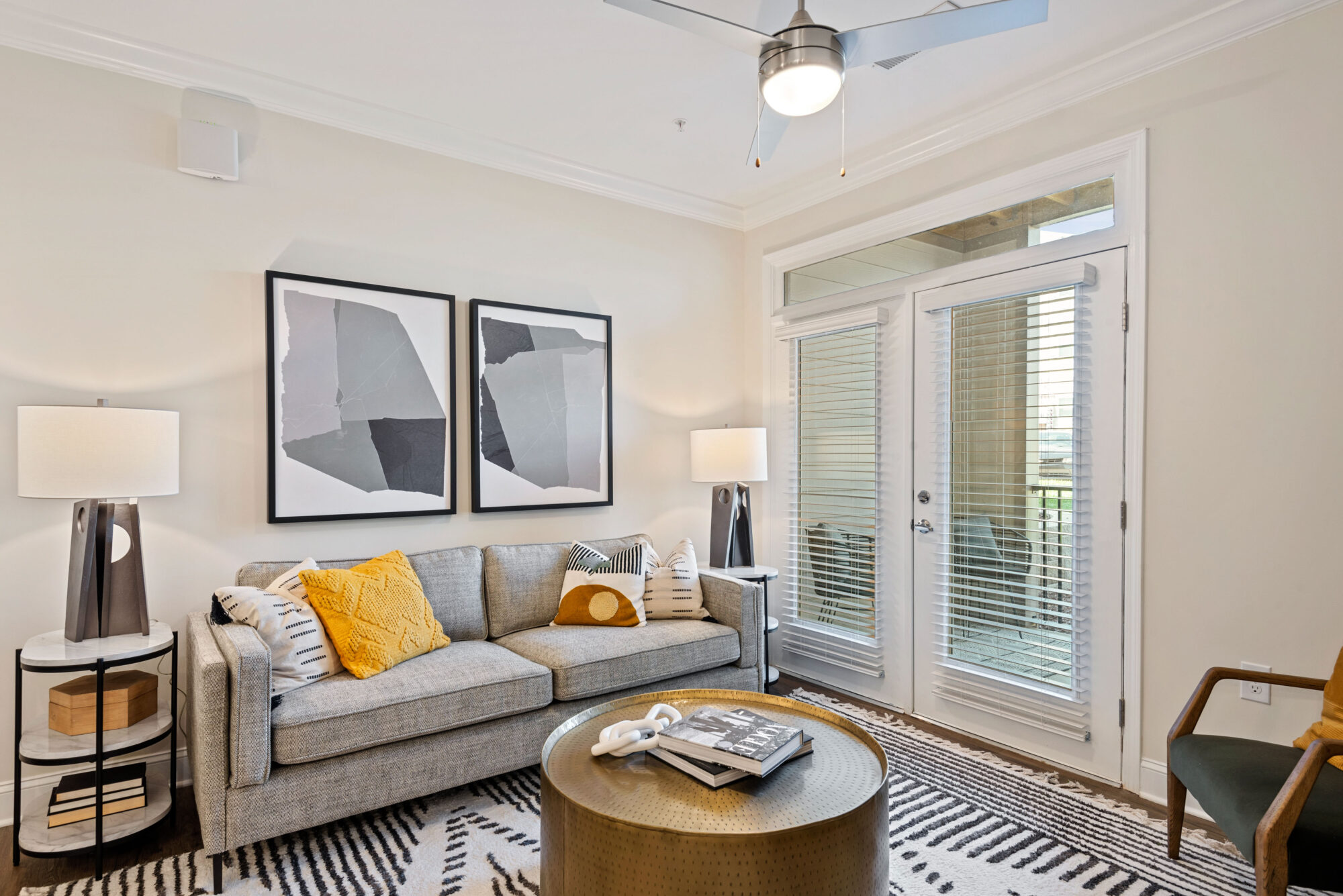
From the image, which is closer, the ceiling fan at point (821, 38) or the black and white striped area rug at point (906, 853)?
the ceiling fan at point (821, 38)

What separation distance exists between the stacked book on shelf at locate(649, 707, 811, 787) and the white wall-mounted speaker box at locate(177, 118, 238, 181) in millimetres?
2643

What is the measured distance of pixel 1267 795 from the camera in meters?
1.76

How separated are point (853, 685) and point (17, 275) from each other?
387cm

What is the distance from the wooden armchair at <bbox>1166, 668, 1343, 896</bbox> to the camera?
1.61m

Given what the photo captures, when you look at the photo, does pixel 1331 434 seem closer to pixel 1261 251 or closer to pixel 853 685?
pixel 1261 251

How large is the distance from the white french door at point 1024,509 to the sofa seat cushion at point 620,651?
105cm

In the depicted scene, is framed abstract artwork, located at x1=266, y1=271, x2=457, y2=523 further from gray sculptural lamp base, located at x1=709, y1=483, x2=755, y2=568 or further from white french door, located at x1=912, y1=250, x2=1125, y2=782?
white french door, located at x1=912, y1=250, x2=1125, y2=782

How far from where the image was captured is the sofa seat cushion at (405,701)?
217 cm

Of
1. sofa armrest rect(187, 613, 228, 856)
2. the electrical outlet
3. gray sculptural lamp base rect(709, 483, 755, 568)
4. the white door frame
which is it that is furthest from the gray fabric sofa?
the electrical outlet

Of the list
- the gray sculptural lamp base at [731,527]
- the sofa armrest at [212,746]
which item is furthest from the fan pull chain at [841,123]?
the sofa armrest at [212,746]

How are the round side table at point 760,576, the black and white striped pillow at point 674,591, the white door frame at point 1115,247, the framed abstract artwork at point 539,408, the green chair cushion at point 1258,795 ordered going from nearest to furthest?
the green chair cushion at point 1258,795
the white door frame at point 1115,247
the black and white striped pillow at point 674,591
the framed abstract artwork at point 539,408
the round side table at point 760,576

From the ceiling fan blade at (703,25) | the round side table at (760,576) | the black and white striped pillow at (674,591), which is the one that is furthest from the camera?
the round side table at (760,576)

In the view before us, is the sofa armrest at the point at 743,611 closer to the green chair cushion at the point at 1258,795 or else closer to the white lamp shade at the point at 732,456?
the white lamp shade at the point at 732,456

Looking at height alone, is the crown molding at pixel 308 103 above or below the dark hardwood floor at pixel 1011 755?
above
